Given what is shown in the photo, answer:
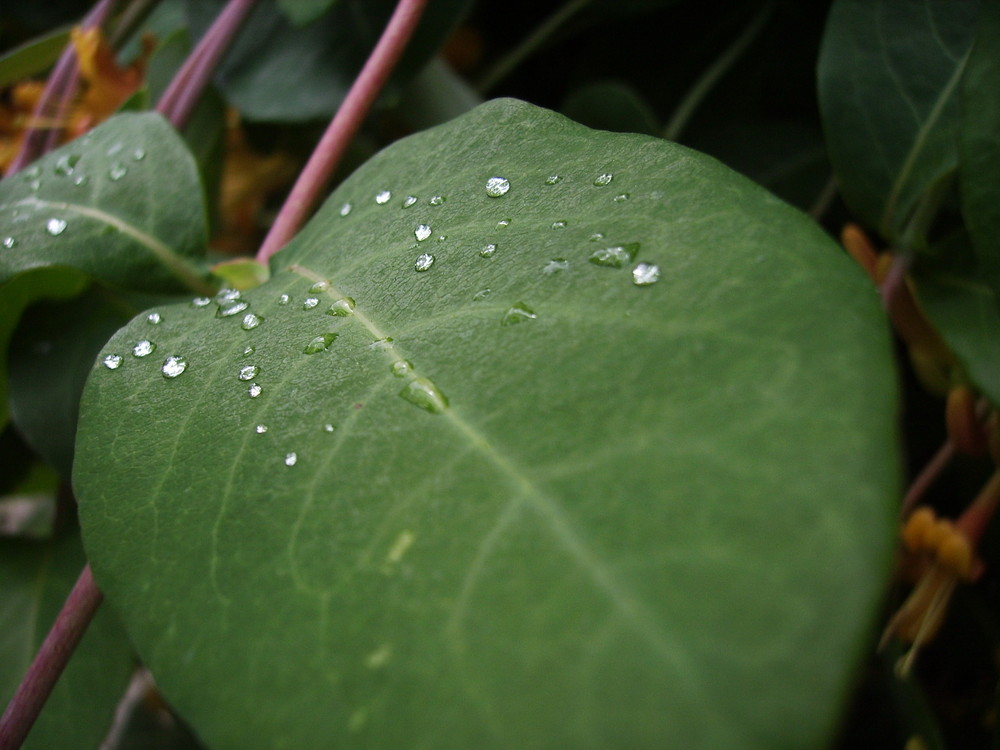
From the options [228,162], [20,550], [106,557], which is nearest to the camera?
[106,557]

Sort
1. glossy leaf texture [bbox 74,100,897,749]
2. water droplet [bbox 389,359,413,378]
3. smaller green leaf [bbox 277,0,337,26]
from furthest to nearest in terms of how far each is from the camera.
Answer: smaller green leaf [bbox 277,0,337,26] < water droplet [bbox 389,359,413,378] < glossy leaf texture [bbox 74,100,897,749]

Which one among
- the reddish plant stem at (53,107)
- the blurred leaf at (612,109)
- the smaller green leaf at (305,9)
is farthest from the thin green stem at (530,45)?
the reddish plant stem at (53,107)

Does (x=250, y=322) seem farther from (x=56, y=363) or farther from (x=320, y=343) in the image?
(x=56, y=363)

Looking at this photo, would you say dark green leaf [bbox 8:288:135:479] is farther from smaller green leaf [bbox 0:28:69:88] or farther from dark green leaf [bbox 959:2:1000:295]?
dark green leaf [bbox 959:2:1000:295]

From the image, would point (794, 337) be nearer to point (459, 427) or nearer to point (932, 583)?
point (459, 427)

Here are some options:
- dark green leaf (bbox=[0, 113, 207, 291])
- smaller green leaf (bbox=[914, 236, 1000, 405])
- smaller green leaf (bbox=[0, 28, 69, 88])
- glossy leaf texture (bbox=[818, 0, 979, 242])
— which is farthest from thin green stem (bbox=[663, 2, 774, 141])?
smaller green leaf (bbox=[0, 28, 69, 88])

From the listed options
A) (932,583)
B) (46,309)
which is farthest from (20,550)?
(932,583)
